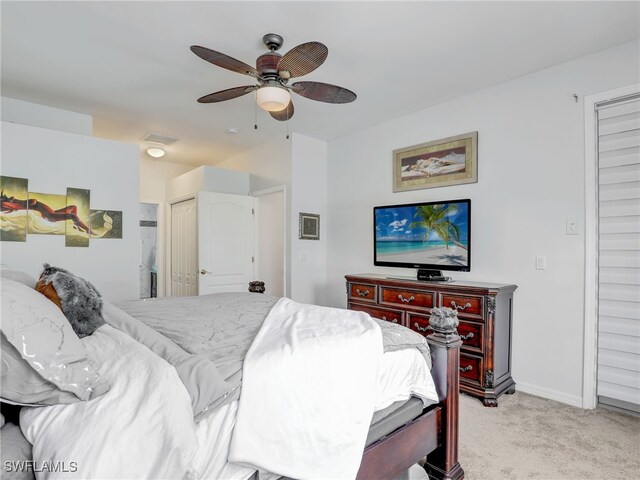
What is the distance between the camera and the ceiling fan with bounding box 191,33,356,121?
1.96 metres

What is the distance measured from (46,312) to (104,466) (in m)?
0.51

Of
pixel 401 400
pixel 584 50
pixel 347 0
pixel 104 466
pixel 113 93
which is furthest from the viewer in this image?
pixel 113 93

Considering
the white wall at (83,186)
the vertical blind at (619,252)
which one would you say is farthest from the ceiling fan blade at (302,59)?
the white wall at (83,186)

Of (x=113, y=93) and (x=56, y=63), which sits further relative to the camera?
(x=113, y=93)

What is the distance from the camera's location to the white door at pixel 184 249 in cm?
474

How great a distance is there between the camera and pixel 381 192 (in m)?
4.06

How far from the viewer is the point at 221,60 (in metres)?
2.05

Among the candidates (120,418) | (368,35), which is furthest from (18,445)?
(368,35)

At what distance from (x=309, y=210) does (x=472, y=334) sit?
2.53m

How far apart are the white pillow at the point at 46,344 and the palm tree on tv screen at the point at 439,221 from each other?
2957 millimetres

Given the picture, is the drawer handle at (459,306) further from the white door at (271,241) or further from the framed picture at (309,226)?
the white door at (271,241)

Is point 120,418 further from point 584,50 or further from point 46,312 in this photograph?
point 584,50

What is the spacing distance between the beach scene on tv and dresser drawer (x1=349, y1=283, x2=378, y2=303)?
0.45 meters

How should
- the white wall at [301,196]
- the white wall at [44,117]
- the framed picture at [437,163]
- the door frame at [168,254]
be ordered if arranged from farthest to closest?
1. the door frame at [168,254]
2. the white wall at [301,196]
3. the white wall at [44,117]
4. the framed picture at [437,163]
